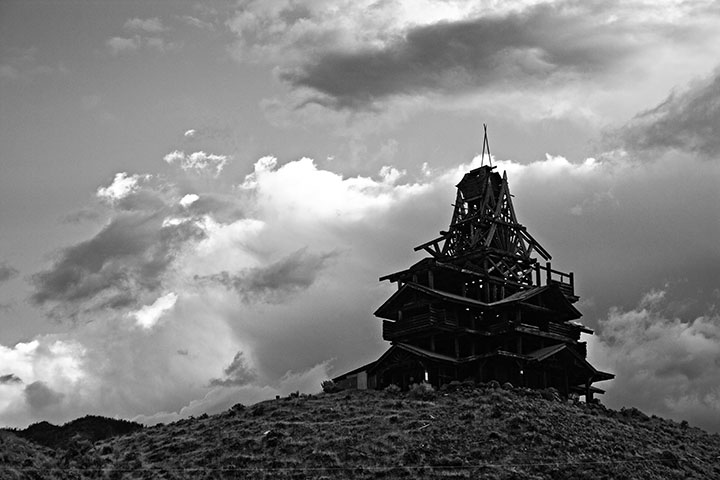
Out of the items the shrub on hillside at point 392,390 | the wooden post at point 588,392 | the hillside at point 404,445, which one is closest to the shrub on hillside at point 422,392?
the hillside at point 404,445

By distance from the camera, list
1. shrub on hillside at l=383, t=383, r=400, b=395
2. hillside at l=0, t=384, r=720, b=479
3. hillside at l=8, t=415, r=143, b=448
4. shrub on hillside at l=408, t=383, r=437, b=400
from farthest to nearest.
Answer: hillside at l=8, t=415, r=143, b=448 < shrub on hillside at l=383, t=383, r=400, b=395 < shrub on hillside at l=408, t=383, r=437, b=400 < hillside at l=0, t=384, r=720, b=479

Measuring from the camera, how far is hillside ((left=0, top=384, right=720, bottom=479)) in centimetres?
6272

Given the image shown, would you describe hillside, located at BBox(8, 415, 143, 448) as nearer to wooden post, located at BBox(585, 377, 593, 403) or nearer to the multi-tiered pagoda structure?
the multi-tiered pagoda structure

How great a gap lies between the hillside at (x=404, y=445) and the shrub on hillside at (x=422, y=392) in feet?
0.54

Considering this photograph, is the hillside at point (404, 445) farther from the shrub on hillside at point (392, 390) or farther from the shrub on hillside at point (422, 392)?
the shrub on hillside at point (392, 390)

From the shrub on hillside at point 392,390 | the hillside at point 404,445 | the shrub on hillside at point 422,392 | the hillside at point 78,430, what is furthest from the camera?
the hillside at point 78,430

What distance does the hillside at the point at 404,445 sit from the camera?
6272cm

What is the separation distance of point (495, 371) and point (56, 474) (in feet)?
113

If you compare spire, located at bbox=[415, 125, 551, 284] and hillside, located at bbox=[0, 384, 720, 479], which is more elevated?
spire, located at bbox=[415, 125, 551, 284]

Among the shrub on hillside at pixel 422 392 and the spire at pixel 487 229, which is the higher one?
the spire at pixel 487 229

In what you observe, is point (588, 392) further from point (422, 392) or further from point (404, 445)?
point (404, 445)

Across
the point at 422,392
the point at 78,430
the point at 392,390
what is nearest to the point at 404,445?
the point at 422,392

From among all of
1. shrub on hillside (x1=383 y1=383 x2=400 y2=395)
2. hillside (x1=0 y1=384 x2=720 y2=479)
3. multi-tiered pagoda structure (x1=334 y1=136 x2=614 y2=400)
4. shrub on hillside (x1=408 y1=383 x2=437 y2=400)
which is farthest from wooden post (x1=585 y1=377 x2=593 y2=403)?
shrub on hillside (x1=383 y1=383 x2=400 y2=395)

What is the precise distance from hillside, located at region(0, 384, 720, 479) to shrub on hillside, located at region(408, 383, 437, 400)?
165mm
